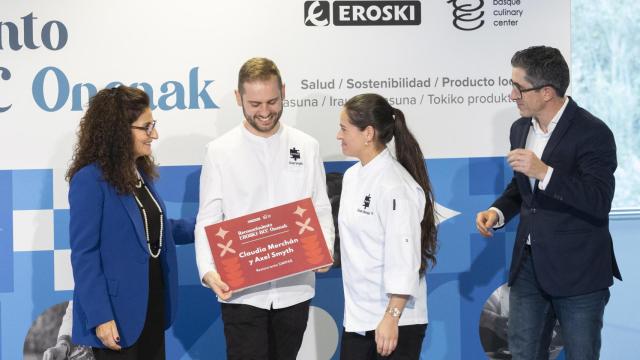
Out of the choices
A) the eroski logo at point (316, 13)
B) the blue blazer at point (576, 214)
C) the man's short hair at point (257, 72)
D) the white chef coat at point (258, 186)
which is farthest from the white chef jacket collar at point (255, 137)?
the blue blazer at point (576, 214)

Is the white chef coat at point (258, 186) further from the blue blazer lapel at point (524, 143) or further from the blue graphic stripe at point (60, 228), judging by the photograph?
the blue graphic stripe at point (60, 228)

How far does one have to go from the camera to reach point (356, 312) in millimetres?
Result: 2596

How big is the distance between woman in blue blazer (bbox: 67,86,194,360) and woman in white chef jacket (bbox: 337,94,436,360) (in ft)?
2.32

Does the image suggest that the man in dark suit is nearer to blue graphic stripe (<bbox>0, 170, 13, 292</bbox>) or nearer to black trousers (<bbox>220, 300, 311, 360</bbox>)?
black trousers (<bbox>220, 300, 311, 360</bbox>)

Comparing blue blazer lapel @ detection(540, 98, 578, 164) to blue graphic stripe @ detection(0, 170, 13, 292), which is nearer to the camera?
blue blazer lapel @ detection(540, 98, 578, 164)

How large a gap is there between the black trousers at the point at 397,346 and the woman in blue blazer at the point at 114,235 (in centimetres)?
72

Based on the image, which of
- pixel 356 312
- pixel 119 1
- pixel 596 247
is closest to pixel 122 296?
pixel 356 312

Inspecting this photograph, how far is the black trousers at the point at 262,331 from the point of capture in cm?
287

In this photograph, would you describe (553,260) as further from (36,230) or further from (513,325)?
(36,230)

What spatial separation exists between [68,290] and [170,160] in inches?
30.3

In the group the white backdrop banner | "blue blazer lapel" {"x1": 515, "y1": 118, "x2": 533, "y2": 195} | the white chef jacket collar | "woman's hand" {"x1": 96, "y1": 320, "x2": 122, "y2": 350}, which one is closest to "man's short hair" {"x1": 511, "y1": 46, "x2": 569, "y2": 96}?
"blue blazer lapel" {"x1": 515, "y1": 118, "x2": 533, "y2": 195}

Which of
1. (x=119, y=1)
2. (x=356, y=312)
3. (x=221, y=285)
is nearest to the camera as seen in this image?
(x=356, y=312)

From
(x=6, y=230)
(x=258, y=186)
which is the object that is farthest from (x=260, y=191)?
(x=6, y=230)

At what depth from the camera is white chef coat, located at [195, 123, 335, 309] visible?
9.53 ft
